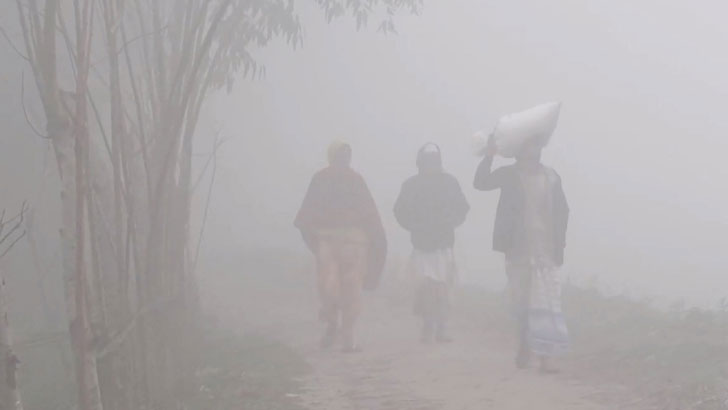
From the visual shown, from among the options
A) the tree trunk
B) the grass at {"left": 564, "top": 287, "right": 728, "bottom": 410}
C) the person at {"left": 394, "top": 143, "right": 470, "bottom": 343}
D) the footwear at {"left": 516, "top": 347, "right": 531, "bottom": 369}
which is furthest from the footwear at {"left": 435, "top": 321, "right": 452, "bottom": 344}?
the tree trunk

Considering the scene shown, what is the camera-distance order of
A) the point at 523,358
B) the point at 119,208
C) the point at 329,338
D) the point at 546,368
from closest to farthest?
the point at 119,208, the point at 546,368, the point at 523,358, the point at 329,338

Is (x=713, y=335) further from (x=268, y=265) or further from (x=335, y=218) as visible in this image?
(x=268, y=265)

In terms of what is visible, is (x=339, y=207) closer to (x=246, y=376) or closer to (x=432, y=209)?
(x=432, y=209)

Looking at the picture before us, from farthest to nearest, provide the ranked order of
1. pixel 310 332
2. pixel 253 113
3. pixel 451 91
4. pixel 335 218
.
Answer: pixel 451 91, pixel 253 113, pixel 310 332, pixel 335 218

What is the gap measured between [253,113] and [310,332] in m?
28.4

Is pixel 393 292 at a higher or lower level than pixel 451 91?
lower

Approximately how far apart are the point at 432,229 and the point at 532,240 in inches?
78.1

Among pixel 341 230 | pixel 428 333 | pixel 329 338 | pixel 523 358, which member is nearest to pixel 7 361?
pixel 523 358

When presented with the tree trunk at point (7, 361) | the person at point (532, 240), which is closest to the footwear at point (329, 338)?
the person at point (532, 240)

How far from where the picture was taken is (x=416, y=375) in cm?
757

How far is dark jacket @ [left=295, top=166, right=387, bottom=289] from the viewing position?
901 cm

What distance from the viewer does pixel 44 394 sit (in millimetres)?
8438

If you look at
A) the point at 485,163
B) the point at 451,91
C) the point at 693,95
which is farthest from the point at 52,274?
the point at 693,95

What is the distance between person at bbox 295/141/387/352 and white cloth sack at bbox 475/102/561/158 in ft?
6.31
